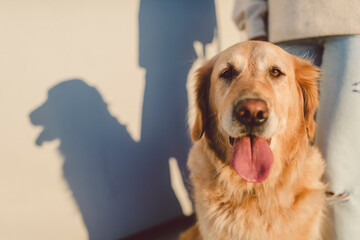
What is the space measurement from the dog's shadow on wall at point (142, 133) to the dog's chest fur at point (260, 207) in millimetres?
864

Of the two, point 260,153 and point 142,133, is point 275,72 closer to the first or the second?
point 260,153

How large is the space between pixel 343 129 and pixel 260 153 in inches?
23.1

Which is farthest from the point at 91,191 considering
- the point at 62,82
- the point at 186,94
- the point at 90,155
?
the point at 186,94

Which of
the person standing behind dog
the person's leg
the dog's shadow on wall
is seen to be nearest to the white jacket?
the person standing behind dog

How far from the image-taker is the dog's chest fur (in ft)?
4.97

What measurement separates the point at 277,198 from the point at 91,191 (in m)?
1.48

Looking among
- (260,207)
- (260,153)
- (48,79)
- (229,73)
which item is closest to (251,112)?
(260,153)

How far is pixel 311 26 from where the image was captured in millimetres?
1664

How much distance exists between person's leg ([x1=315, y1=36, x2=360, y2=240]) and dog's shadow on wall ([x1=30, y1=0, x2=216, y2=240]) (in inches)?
50.8

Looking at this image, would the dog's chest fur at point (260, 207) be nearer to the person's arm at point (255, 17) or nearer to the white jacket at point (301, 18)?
the white jacket at point (301, 18)

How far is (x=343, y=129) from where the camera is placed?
1.59 metres

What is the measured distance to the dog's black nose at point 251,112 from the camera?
1.31 m

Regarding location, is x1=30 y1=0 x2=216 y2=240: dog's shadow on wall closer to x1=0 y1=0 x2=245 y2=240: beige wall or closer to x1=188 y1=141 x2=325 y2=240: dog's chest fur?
x1=0 y1=0 x2=245 y2=240: beige wall

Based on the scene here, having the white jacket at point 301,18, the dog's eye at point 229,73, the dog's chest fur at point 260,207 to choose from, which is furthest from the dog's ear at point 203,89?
the white jacket at point 301,18
